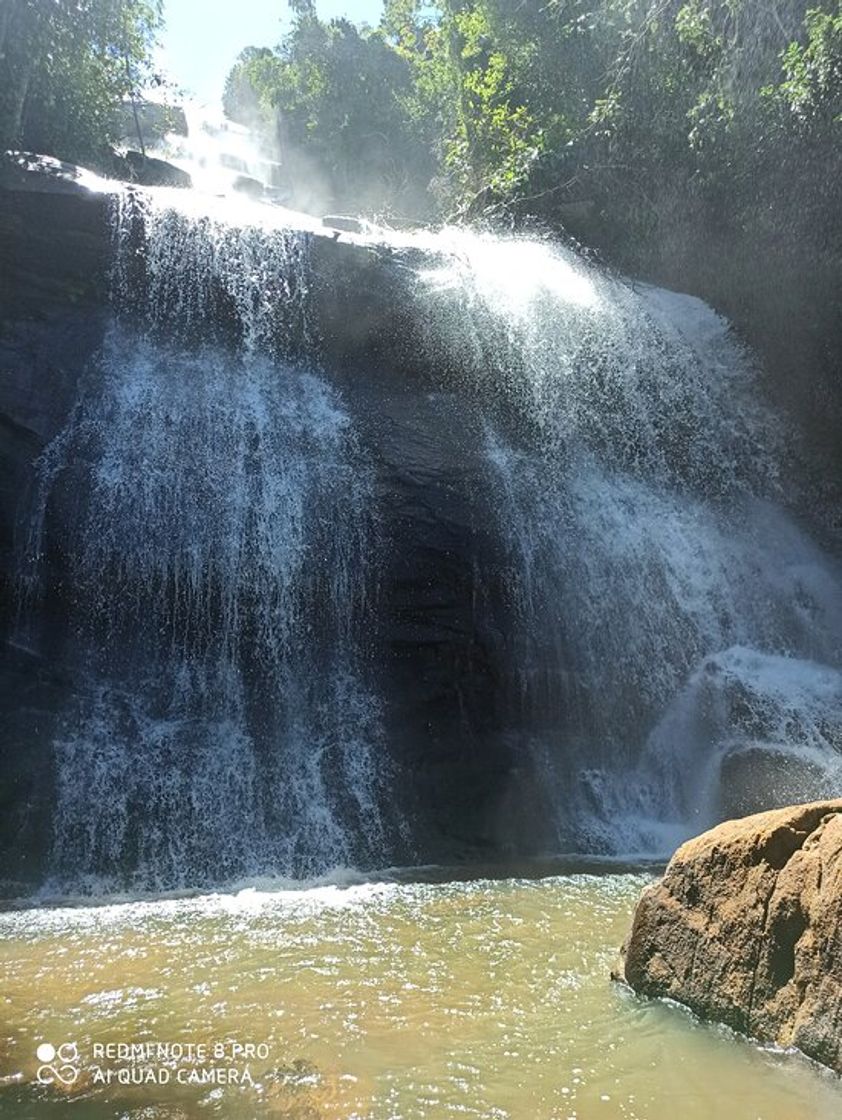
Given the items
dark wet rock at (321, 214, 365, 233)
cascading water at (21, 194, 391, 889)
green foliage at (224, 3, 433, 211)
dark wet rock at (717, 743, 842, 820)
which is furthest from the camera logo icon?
green foliage at (224, 3, 433, 211)

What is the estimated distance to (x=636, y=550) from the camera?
39.4 ft

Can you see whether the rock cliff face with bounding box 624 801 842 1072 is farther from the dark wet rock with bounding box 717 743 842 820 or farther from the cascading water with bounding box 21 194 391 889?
the dark wet rock with bounding box 717 743 842 820

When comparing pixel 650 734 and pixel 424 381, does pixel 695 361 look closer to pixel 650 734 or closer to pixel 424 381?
pixel 424 381

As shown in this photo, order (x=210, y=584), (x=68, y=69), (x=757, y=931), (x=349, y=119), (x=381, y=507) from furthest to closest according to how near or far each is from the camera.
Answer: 1. (x=349, y=119)
2. (x=68, y=69)
3. (x=381, y=507)
4. (x=210, y=584)
5. (x=757, y=931)

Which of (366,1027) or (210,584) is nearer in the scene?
(366,1027)

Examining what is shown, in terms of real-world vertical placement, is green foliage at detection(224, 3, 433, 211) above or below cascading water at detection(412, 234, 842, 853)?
above

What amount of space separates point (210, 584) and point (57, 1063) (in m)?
6.72

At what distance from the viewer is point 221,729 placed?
9711 mm

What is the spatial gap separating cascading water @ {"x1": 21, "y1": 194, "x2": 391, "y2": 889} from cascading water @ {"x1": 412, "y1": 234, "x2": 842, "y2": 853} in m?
2.08

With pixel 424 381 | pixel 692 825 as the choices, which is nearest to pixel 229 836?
pixel 692 825

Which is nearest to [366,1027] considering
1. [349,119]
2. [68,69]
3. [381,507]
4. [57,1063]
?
[57,1063]

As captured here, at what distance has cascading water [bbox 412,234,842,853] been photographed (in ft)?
33.9

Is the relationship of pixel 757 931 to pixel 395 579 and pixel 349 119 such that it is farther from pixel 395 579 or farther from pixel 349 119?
pixel 349 119

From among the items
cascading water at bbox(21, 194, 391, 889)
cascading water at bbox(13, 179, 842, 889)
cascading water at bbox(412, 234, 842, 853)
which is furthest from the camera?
cascading water at bbox(412, 234, 842, 853)
